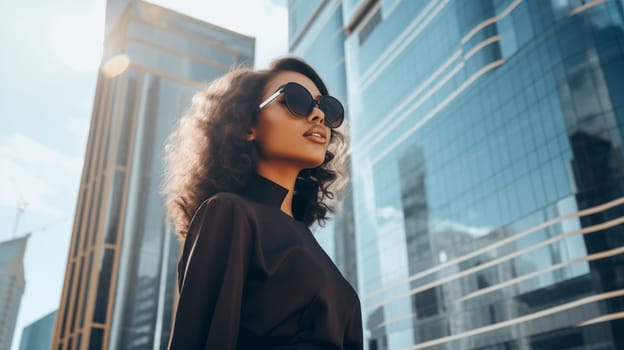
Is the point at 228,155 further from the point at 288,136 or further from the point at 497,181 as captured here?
the point at 497,181

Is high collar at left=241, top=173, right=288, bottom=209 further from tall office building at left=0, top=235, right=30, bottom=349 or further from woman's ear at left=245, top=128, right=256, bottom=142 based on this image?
tall office building at left=0, top=235, right=30, bottom=349

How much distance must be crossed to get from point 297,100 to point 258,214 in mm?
457

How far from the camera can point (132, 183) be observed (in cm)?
5812

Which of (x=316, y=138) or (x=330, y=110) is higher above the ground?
(x=330, y=110)

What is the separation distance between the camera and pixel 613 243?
33375 mm

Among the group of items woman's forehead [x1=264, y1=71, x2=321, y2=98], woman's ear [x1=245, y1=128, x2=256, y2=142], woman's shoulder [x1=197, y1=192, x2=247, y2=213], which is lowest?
woman's shoulder [x1=197, y1=192, x2=247, y2=213]

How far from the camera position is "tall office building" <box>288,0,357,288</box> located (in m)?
69.5

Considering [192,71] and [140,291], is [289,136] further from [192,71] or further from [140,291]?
[192,71]

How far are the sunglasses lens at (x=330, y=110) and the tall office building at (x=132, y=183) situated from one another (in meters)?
48.3

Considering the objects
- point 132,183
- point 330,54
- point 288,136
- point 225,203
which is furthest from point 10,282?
point 225,203

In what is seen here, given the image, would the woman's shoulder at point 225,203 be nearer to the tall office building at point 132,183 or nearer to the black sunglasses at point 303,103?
the black sunglasses at point 303,103

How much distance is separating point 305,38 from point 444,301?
5631cm

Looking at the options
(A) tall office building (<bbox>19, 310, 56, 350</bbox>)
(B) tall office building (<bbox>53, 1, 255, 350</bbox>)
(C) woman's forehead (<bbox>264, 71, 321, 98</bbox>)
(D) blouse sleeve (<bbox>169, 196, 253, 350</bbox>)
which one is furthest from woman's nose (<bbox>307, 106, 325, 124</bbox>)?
(A) tall office building (<bbox>19, 310, 56, 350</bbox>)

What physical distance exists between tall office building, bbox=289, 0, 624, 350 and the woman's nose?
115 ft
